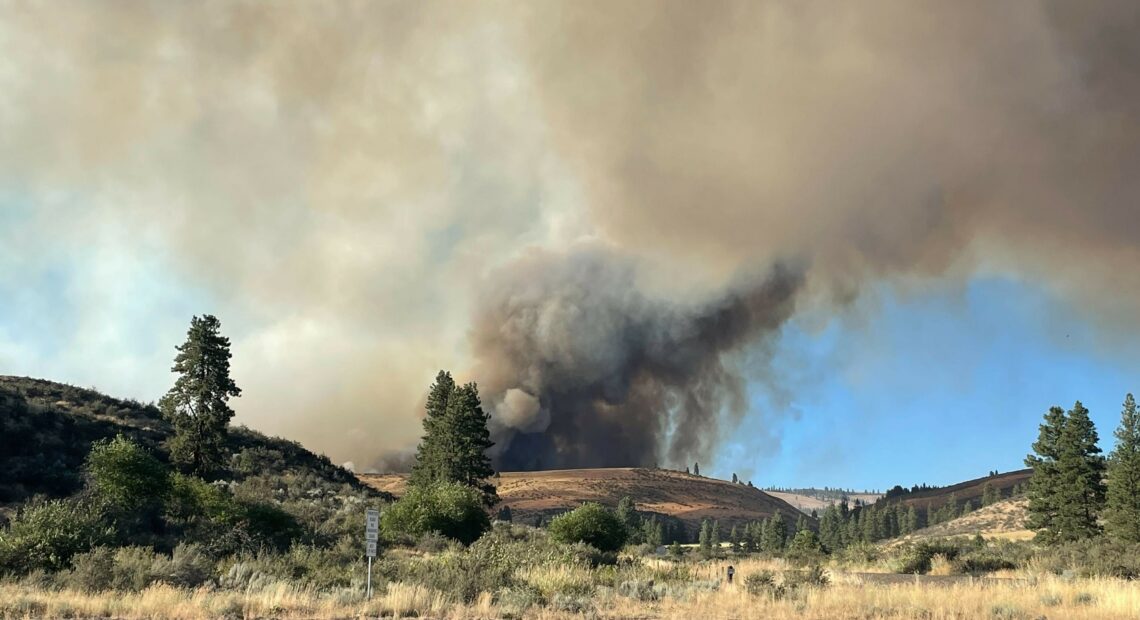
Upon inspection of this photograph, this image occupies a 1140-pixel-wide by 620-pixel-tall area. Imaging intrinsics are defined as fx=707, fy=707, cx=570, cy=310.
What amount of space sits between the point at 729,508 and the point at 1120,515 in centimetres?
12759

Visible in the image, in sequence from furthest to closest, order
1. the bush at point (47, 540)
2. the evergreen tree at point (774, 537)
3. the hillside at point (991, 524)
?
the evergreen tree at point (774, 537) < the hillside at point (991, 524) < the bush at point (47, 540)

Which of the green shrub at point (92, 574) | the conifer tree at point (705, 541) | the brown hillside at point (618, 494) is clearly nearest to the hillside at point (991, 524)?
the conifer tree at point (705, 541)

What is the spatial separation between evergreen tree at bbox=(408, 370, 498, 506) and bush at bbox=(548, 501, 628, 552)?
15.1m

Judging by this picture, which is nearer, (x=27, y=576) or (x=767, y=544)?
(x=27, y=576)

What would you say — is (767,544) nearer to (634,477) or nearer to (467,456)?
(467,456)

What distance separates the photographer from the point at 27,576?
677 inches

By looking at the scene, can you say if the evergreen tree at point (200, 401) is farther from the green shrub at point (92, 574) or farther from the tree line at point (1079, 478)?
the tree line at point (1079, 478)

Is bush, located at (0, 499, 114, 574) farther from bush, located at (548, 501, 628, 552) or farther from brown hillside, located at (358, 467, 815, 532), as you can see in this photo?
brown hillside, located at (358, 467, 815, 532)

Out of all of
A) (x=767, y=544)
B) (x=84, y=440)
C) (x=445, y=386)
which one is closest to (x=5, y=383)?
(x=84, y=440)

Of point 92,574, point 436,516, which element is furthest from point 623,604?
point 436,516

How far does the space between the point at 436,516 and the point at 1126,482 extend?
4895cm

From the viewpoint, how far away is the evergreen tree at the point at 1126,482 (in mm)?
48906

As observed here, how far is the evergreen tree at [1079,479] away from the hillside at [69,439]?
5719 cm

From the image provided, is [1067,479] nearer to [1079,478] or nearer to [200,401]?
[1079,478]
